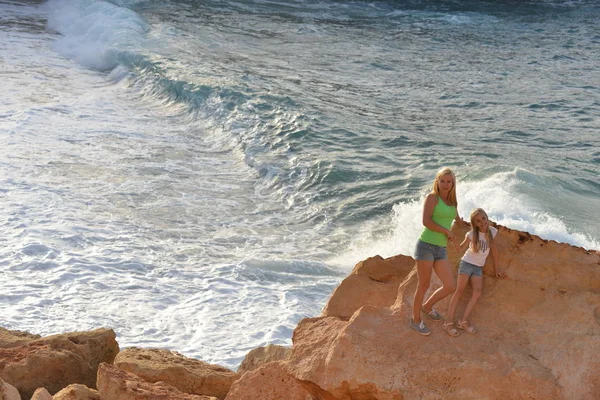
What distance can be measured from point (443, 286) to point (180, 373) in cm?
211

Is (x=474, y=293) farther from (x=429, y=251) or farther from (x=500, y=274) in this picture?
(x=429, y=251)

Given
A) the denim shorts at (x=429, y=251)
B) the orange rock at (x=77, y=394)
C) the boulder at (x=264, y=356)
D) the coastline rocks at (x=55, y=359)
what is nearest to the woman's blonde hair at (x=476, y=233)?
the denim shorts at (x=429, y=251)

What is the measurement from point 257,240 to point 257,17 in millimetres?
21531

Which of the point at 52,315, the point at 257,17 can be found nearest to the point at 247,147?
the point at 52,315

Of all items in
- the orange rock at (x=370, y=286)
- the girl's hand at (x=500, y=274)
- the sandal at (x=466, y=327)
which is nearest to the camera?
the sandal at (x=466, y=327)

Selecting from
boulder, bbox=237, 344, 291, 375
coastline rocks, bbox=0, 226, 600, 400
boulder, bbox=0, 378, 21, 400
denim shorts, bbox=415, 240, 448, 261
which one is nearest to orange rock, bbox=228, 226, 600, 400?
coastline rocks, bbox=0, 226, 600, 400

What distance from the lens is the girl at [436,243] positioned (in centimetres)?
543

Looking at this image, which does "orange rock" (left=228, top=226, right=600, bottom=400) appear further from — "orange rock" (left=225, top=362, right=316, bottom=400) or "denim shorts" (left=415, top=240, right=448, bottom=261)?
"denim shorts" (left=415, top=240, right=448, bottom=261)

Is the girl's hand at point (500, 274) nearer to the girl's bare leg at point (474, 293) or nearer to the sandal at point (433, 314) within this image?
the girl's bare leg at point (474, 293)

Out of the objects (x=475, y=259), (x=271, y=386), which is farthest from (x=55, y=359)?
(x=475, y=259)

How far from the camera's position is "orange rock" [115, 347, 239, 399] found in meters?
6.20

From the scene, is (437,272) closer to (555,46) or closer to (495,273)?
(495,273)

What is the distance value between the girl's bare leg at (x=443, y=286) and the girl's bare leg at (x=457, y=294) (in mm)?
46

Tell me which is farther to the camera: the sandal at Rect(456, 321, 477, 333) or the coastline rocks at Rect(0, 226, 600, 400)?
the sandal at Rect(456, 321, 477, 333)
